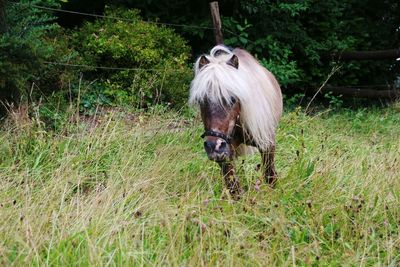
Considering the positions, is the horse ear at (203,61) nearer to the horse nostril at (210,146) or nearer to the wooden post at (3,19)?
the horse nostril at (210,146)

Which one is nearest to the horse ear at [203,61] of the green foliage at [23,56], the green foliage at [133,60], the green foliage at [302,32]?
the green foliage at [23,56]

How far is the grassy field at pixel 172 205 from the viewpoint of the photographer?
2.93m

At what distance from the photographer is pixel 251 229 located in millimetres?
3393

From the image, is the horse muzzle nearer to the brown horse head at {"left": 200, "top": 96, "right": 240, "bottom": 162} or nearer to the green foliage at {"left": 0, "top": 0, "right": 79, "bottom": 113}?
the brown horse head at {"left": 200, "top": 96, "right": 240, "bottom": 162}

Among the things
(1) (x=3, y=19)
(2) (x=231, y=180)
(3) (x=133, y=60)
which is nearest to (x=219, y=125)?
(2) (x=231, y=180)

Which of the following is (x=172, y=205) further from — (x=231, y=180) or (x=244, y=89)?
(x=244, y=89)

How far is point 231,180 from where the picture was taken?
3807 millimetres

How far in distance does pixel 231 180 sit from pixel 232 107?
0.54 meters

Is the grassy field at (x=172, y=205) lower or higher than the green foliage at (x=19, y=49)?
lower

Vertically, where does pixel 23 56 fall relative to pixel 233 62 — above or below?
above

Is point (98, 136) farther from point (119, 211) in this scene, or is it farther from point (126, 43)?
point (126, 43)

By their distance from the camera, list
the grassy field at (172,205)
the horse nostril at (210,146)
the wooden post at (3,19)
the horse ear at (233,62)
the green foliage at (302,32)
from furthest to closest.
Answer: the green foliage at (302,32) < the wooden post at (3,19) < the horse ear at (233,62) < the horse nostril at (210,146) < the grassy field at (172,205)

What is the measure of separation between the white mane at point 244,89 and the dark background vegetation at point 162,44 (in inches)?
82.7

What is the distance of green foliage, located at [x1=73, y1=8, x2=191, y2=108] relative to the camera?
711 cm
